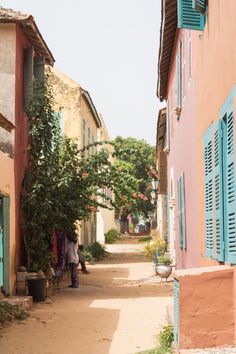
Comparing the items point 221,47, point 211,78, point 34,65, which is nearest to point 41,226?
point 34,65

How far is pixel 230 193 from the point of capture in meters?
6.01

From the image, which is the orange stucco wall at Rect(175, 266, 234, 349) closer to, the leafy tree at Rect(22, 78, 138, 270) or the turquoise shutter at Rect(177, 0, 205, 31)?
the turquoise shutter at Rect(177, 0, 205, 31)

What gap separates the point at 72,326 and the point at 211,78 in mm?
4704

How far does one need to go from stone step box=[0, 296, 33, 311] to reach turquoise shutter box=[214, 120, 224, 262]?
5372mm

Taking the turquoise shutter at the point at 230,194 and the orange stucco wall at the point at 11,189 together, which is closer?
the turquoise shutter at the point at 230,194

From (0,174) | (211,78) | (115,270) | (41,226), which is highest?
(211,78)

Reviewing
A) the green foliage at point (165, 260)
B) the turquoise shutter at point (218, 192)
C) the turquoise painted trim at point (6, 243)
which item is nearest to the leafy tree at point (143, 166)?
the green foliage at point (165, 260)

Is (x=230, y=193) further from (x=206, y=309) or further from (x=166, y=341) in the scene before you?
(x=166, y=341)

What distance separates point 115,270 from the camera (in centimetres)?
2167

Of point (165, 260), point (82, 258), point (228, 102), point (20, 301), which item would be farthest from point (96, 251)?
point (228, 102)

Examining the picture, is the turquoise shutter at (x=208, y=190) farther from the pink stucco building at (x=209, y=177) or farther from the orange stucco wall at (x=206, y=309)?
the orange stucco wall at (x=206, y=309)

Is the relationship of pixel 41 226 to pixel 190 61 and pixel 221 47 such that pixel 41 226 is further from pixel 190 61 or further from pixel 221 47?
pixel 221 47

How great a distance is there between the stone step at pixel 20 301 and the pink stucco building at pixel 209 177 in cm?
309

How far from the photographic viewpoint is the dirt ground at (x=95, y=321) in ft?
27.5
